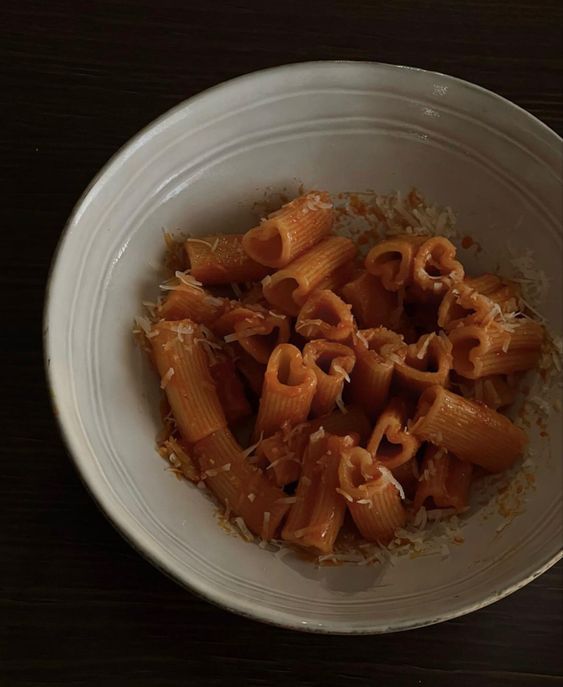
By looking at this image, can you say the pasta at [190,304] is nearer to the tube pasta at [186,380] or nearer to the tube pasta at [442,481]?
the tube pasta at [186,380]

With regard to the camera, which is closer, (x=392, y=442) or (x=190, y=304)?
(x=392, y=442)

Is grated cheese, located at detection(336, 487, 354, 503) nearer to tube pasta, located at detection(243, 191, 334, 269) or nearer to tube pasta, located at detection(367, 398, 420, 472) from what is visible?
tube pasta, located at detection(367, 398, 420, 472)

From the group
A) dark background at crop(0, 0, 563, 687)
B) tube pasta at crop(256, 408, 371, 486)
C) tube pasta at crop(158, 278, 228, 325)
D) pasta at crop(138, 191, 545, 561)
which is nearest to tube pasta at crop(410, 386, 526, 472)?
pasta at crop(138, 191, 545, 561)

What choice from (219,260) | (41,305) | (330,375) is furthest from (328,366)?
(41,305)

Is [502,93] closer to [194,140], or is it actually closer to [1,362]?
[194,140]

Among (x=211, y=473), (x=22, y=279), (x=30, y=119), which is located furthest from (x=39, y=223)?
(x=211, y=473)

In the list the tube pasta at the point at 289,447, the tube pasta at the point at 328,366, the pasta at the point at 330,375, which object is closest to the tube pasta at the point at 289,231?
the pasta at the point at 330,375

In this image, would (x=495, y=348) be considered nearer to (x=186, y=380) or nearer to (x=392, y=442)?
(x=392, y=442)
